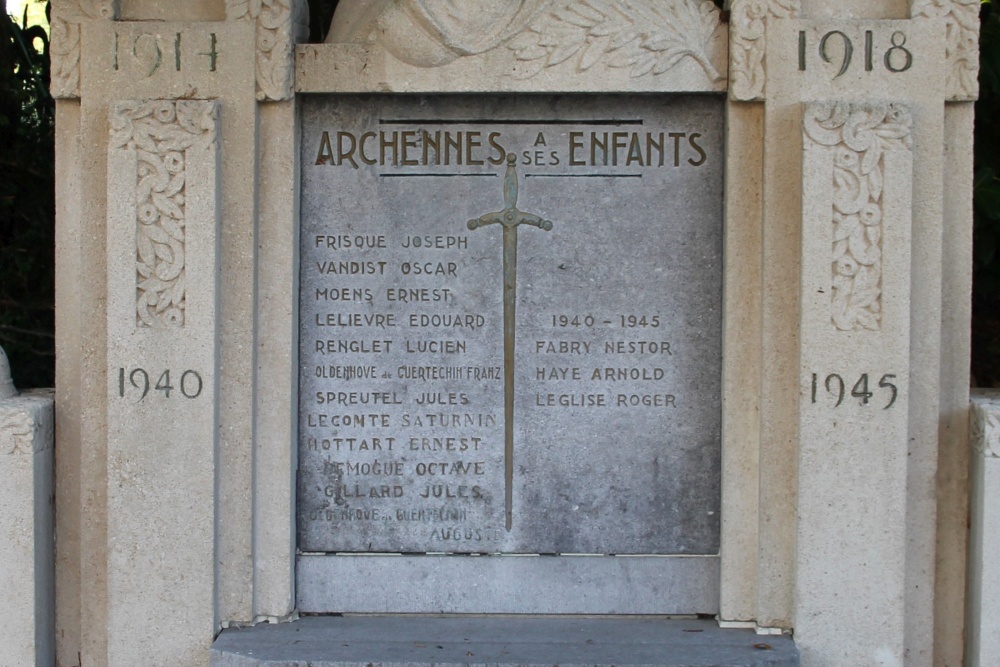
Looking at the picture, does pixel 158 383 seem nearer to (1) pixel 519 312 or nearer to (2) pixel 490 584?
(1) pixel 519 312

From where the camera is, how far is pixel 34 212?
625 centimetres

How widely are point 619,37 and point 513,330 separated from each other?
1245 mm

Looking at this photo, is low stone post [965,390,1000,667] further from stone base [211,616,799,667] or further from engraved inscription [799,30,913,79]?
engraved inscription [799,30,913,79]

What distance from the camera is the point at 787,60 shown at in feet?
13.9

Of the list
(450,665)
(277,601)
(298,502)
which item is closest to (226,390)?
(298,502)

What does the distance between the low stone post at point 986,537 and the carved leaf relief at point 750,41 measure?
60.2 inches

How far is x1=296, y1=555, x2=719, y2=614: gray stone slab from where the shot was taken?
4.56m

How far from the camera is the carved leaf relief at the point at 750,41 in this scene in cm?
424

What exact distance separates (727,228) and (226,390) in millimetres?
2093

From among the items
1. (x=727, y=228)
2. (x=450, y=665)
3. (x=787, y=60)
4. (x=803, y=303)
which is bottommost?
(x=450, y=665)

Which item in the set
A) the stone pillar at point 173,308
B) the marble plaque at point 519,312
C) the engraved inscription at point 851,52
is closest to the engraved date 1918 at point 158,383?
the stone pillar at point 173,308

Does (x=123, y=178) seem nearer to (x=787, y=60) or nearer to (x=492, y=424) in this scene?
(x=492, y=424)

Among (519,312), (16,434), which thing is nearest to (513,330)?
(519,312)

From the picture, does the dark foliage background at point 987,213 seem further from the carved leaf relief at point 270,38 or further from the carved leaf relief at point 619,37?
the carved leaf relief at point 270,38
